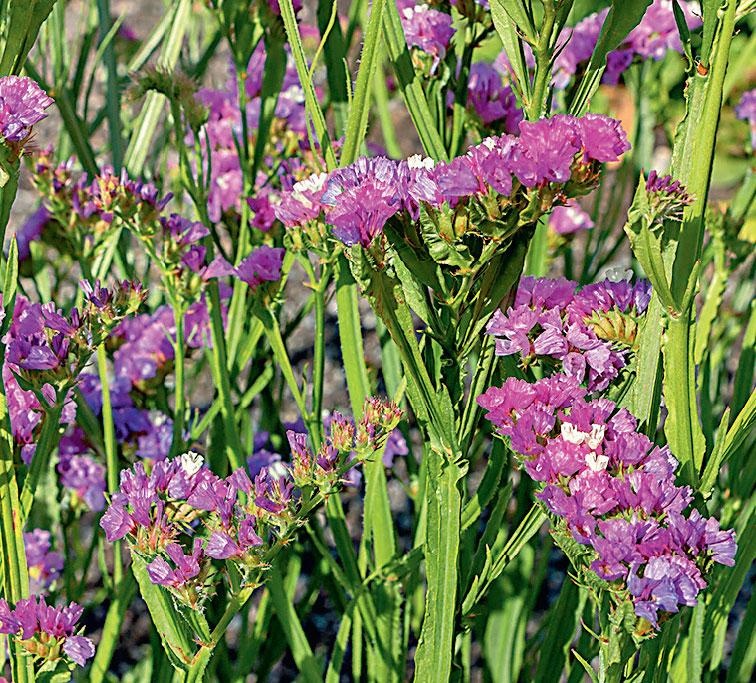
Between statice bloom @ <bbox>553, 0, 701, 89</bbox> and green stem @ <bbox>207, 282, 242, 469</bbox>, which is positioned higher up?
statice bloom @ <bbox>553, 0, 701, 89</bbox>

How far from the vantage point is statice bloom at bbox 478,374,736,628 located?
1.85 feet

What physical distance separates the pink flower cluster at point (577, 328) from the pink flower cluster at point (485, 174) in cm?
10

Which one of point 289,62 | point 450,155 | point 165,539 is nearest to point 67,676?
point 165,539

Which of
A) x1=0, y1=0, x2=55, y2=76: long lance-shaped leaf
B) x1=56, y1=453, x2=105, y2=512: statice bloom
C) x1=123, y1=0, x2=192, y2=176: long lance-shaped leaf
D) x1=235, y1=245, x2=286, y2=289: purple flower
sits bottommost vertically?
x1=56, y1=453, x2=105, y2=512: statice bloom

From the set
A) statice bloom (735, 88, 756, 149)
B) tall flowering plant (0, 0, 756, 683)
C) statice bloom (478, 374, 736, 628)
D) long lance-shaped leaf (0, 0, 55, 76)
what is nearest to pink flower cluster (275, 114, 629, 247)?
tall flowering plant (0, 0, 756, 683)

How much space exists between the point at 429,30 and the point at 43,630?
58 centimetres

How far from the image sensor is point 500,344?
673 millimetres

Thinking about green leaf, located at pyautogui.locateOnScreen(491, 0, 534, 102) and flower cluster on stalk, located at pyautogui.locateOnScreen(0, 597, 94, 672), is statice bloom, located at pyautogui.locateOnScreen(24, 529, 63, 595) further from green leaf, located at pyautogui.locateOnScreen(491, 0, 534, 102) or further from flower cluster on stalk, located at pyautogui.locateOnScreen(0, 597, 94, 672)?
green leaf, located at pyautogui.locateOnScreen(491, 0, 534, 102)

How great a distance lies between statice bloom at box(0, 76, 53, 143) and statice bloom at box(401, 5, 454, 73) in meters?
0.37

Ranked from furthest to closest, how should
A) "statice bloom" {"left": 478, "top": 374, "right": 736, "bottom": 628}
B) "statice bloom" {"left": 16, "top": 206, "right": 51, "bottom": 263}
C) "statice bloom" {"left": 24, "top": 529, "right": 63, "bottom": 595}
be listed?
"statice bloom" {"left": 16, "top": 206, "right": 51, "bottom": 263}, "statice bloom" {"left": 24, "top": 529, "right": 63, "bottom": 595}, "statice bloom" {"left": 478, "top": 374, "right": 736, "bottom": 628}

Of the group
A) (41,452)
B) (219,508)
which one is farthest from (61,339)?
(219,508)

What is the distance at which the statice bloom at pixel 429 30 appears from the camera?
2.97 ft

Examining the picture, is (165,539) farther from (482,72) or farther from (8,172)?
(482,72)

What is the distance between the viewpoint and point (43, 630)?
2.20ft
